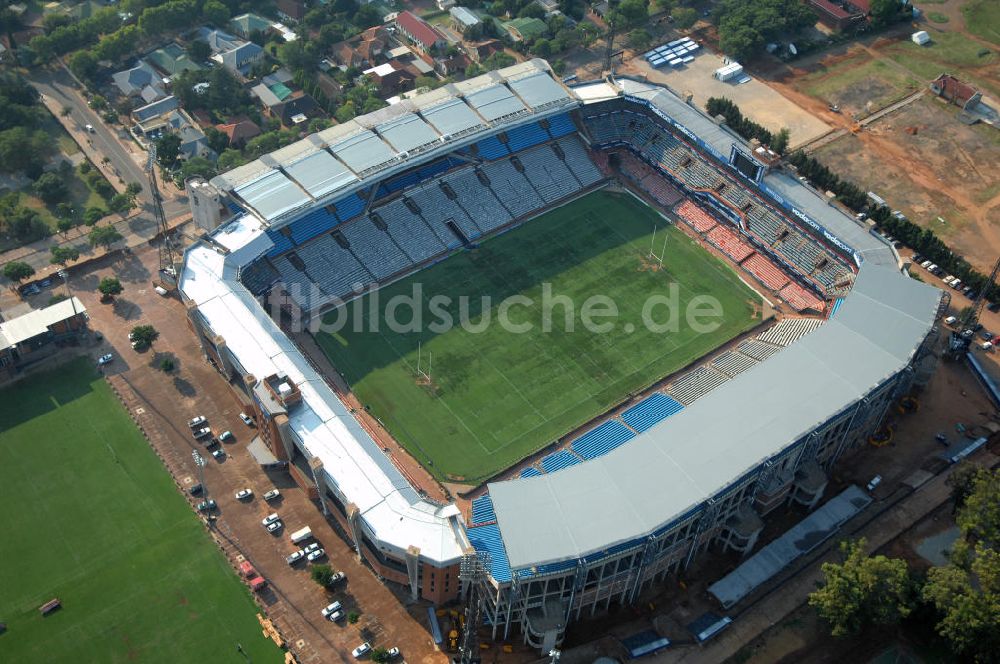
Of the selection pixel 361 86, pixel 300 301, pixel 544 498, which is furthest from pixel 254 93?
pixel 544 498

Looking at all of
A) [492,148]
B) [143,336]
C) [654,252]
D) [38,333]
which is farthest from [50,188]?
[654,252]

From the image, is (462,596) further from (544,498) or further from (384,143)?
(384,143)

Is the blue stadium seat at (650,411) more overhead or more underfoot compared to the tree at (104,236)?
more underfoot

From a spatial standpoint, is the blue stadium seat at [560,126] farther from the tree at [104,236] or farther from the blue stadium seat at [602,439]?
the tree at [104,236]

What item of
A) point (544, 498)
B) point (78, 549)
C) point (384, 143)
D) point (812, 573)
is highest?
point (384, 143)

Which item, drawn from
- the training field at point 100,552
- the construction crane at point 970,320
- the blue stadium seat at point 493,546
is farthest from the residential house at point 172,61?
the construction crane at point 970,320

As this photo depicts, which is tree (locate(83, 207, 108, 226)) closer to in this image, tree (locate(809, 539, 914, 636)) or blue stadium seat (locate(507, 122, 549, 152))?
blue stadium seat (locate(507, 122, 549, 152))
